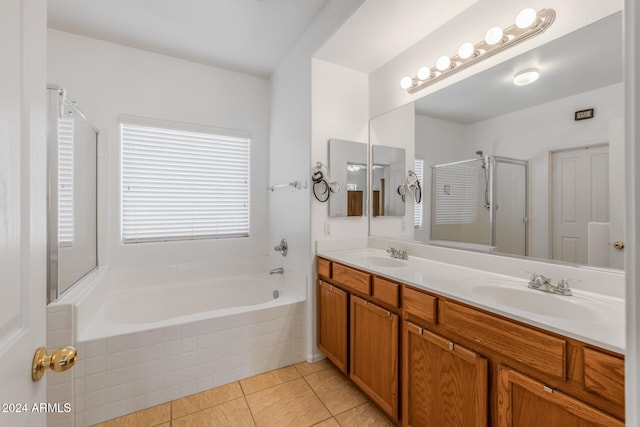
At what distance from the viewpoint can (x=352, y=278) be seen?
1.85 metres

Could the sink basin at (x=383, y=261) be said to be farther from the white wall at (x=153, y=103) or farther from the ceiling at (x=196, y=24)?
the ceiling at (x=196, y=24)

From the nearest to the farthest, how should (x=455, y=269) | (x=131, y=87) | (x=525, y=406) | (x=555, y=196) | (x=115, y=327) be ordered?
(x=525, y=406), (x=555, y=196), (x=455, y=269), (x=115, y=327), (x=131, y=87)

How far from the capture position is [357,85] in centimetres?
247

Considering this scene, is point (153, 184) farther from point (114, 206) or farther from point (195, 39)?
point (195, 39)

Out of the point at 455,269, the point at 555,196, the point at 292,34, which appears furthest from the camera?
the point at 292,34

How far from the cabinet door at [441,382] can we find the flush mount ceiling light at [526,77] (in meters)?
1.42

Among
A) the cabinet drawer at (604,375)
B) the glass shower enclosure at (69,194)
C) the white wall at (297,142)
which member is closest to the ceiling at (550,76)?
the white wall at (297,142)

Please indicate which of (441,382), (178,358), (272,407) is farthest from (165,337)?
(441,382)

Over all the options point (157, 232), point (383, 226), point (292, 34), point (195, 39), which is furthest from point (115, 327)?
point (292, 34)

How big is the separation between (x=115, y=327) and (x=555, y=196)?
2653mm

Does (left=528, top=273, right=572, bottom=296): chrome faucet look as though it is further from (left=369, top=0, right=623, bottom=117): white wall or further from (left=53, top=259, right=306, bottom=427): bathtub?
(left=53, top=259, right=306, bottom=427): bathtub

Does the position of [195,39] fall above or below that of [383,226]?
above

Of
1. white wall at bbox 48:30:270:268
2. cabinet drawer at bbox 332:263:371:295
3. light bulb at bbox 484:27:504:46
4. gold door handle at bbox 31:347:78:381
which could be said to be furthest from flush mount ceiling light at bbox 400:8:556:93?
gold door handle at bbox 31:347:78:381

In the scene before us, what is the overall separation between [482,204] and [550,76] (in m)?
0.73
